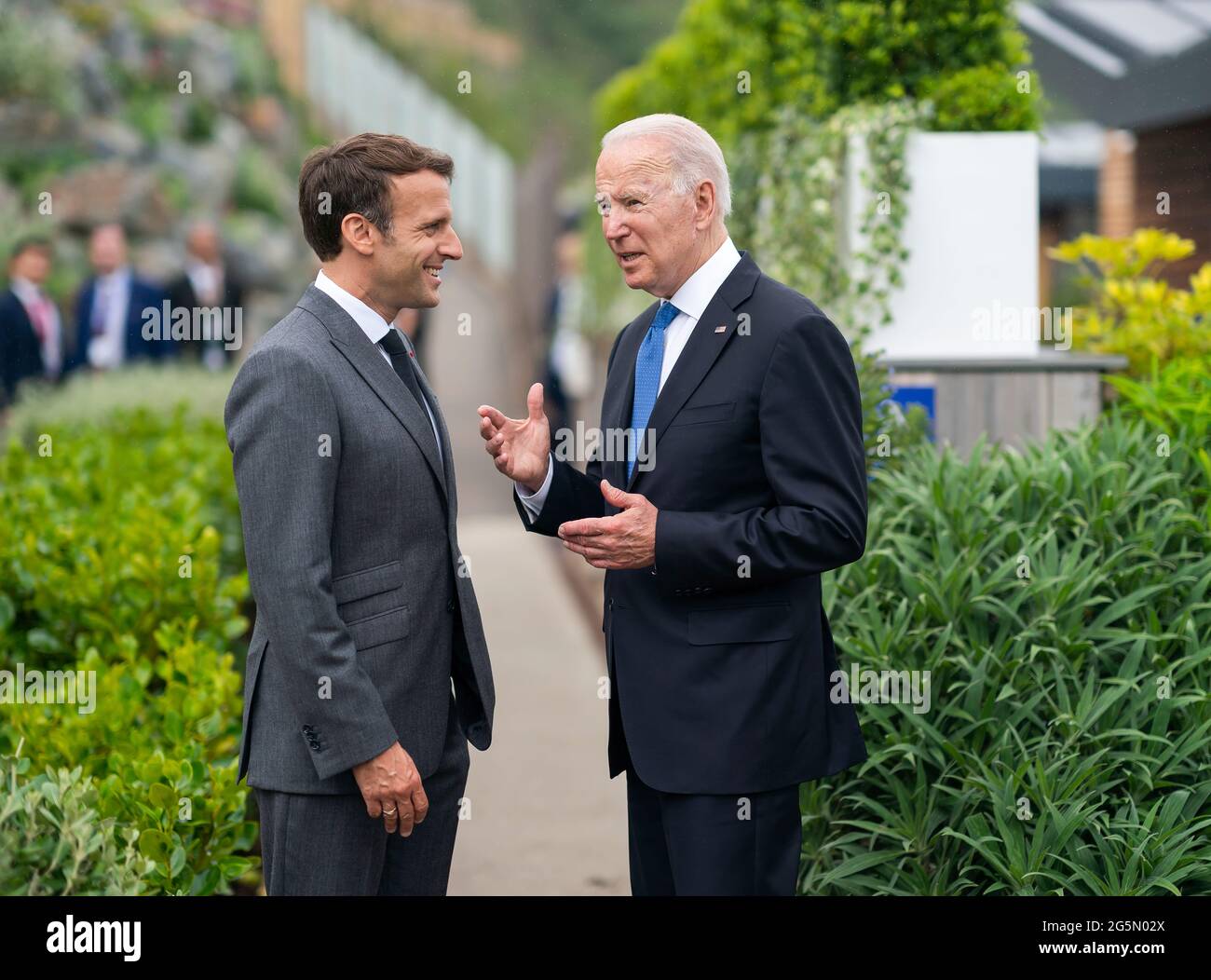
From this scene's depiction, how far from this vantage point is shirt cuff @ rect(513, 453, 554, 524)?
3.00 m

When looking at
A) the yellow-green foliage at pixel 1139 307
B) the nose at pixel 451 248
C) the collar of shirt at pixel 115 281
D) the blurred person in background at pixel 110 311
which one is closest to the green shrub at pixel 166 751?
the nose at pixel 451 248

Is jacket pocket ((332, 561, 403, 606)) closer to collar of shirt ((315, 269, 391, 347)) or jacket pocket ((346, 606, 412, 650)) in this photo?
jacket pocket ((346, 606, 412, 650))

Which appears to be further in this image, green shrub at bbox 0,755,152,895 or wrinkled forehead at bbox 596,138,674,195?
wrinkled forehead at bbox 596,138,674,195

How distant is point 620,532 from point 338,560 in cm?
53

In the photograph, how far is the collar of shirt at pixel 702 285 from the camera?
284cm

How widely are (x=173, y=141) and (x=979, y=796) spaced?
17.9 m

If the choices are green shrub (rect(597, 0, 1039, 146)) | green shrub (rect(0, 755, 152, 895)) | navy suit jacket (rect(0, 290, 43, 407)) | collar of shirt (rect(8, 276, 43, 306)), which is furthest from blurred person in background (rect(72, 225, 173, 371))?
green shrub (rect(0, 755, 152, 895))

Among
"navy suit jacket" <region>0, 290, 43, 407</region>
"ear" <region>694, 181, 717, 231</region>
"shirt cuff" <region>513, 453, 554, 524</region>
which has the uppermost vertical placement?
"navy suit jacket" <region>0, 290, 43, 407</region>

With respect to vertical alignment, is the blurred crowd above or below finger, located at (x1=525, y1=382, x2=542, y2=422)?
above

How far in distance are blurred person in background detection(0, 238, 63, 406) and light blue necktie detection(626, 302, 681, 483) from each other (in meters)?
8.64

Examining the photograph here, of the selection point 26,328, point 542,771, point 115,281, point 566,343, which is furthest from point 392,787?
point 115,281

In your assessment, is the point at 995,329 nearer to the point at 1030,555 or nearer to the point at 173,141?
the point at 1030,555

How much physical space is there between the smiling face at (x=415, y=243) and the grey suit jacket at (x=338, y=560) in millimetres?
116
